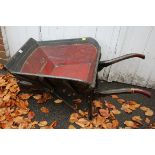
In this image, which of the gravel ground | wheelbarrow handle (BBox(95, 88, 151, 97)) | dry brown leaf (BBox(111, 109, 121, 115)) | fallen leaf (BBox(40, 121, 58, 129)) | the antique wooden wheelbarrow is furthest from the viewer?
dry brown leaf (BBox(111, 109, 121, 115))

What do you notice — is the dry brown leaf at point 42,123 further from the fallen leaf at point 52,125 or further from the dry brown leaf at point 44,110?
the dry brown leaf at point 44,110

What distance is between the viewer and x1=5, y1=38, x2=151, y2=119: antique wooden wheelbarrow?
2.56 m

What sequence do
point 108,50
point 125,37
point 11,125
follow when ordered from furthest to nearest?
point 108,50 < point 125,37 < point 11,125

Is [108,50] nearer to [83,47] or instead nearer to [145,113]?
[83,47]

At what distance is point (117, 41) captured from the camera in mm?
2977

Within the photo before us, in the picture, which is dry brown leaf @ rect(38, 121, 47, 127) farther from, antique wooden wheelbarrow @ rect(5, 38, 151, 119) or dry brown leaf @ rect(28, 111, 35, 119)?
antique wooden wheelbarrow @ rect(5, 38, 151, 119)

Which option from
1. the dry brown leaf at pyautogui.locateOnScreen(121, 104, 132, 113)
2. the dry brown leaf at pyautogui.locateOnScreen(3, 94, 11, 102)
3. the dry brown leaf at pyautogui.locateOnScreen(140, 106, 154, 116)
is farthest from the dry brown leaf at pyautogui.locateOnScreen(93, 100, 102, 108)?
the dry brown leaf at pyautogui.locateOnScreen(3, 94, 11, 102)

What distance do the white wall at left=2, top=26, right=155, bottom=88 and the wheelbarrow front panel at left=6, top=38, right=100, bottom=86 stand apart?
0.59ft

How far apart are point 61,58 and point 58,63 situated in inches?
3.6

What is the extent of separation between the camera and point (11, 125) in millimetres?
2678

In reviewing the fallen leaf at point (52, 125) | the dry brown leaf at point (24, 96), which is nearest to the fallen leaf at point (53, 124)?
the fallen leaf at point (52, 125)

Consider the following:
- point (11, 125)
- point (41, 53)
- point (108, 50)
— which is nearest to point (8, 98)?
point (11, 125)

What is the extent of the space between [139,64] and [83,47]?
2.64ft

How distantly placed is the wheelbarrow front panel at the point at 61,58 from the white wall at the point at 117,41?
0.59 feet
